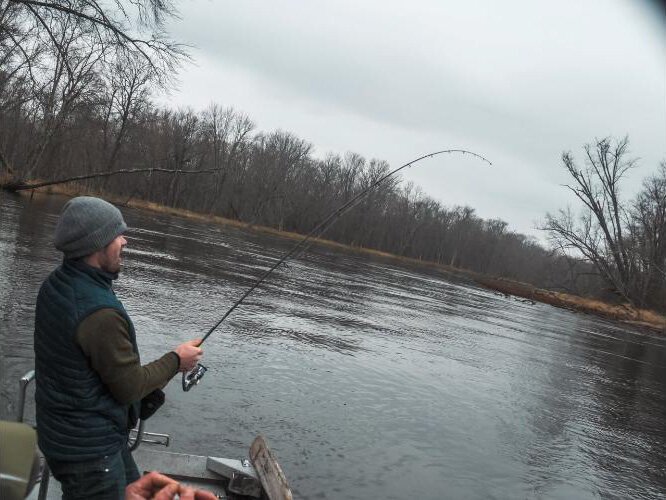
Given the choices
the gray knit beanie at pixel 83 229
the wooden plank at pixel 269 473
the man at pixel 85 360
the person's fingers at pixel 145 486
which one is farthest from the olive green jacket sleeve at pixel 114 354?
the wooden plank at pixel 269 473

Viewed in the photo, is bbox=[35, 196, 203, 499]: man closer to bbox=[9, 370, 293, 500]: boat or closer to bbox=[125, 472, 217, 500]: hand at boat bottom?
bbox=[125, 472, 217, 500]: hand at boat bottom

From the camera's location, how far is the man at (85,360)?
236cm

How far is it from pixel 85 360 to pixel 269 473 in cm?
206

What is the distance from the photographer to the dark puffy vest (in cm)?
236

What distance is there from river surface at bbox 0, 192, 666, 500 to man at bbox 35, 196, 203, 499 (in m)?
3.18

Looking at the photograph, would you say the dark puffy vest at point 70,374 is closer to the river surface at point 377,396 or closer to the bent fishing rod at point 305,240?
the bent fishing rod at point 305,240

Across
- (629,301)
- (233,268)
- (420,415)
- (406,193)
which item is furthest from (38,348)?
(406,193)

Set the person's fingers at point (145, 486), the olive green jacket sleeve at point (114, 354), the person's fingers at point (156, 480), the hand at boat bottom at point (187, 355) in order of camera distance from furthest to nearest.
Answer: the person's fingers at point (156, 480), the person's fingers at point (145, 486), the hand at boat bottom at point (187, 355), the olive green jacket sleeve at point (114, 354)

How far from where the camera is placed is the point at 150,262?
18469 millimetres

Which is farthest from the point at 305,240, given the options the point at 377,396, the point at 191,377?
the point at 377,396

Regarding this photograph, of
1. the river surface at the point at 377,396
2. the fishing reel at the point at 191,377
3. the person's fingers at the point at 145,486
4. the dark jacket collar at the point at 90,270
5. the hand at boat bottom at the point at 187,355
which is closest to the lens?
the dark jacket collar at the point at 90,270

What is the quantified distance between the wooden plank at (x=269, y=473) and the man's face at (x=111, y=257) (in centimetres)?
197

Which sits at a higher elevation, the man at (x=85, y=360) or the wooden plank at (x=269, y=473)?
the man at (x=85, y=360)

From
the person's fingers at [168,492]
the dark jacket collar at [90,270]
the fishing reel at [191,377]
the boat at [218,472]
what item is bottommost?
the boat at [218,472]
